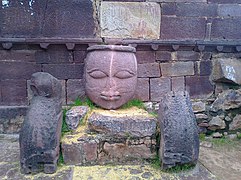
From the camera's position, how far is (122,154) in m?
2.63

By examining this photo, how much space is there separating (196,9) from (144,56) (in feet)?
3.39

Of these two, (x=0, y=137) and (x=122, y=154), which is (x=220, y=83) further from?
(x=0, y=137)

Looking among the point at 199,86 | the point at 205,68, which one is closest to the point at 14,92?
the point at 199,86

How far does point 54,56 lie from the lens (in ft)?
10.8

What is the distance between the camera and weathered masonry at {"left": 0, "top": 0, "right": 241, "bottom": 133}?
3223mm

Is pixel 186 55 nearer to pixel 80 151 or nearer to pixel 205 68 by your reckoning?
pixel 205 68

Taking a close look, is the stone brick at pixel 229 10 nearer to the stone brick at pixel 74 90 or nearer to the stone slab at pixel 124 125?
the stone slab at pixel 124 125

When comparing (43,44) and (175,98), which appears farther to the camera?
(43,44)

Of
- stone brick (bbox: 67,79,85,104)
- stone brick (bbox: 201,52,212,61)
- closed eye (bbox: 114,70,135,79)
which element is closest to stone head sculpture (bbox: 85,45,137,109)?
closed eye (bbox: 114,70,135,79)

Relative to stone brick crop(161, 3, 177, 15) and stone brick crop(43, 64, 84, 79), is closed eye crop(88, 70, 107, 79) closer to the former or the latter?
stone brick crop(43, 64, 84, 79)

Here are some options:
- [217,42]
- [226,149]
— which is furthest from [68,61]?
[226,149]

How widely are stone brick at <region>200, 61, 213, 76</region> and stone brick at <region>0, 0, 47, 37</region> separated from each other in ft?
7.86

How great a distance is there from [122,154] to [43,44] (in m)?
1.76

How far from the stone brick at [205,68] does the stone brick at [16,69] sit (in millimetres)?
A: 2370
